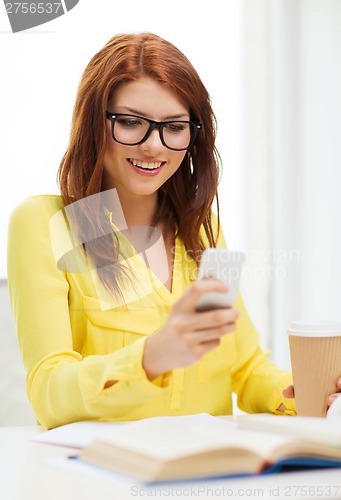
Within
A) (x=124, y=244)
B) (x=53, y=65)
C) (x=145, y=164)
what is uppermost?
(x=53, y=65)

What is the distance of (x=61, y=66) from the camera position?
261cm

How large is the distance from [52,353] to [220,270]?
516 mm

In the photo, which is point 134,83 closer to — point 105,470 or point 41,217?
point 41,217

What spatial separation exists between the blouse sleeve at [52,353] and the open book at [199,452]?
6.9 inches

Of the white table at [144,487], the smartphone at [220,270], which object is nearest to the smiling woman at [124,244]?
the white table at [144,487]

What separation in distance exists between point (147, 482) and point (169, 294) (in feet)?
2.58

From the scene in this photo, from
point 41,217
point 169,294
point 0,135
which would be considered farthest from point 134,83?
point 0,135

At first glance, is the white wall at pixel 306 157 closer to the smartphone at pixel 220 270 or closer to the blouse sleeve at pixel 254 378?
the blouse sleeve at pixel 254 378

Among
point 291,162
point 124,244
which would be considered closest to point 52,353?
point 124,244

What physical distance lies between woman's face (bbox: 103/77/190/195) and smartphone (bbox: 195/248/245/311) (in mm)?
659

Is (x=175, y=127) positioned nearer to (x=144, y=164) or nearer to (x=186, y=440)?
(x=144, y=164)

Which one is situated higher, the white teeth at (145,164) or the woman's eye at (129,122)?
the woman's eye at (129,122)

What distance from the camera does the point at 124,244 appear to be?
154 centimetres

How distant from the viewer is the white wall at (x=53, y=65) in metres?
2.53
